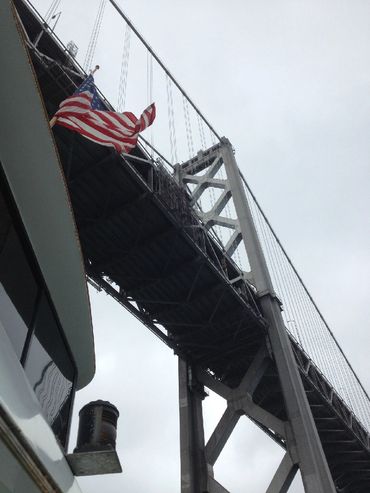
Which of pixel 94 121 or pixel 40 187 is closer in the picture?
pixel 40 187

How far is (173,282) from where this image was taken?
16.6 metres

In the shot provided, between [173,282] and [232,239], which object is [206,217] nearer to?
[232,239]

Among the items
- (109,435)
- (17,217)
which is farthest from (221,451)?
(17,217)

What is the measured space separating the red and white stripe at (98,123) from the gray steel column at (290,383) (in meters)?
9.19

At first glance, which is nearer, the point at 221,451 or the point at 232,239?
the point at 221,451

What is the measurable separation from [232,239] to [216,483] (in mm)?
9970

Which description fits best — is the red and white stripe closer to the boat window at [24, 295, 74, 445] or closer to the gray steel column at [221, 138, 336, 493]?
the boat window at [24, 295, 74, 445]

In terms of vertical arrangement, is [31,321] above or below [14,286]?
below

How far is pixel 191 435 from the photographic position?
55.6 feet

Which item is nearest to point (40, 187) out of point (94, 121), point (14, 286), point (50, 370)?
point (14, 286)

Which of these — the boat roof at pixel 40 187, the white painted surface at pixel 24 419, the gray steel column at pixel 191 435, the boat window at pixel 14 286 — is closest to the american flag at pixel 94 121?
the boat roof at pixel 40 187

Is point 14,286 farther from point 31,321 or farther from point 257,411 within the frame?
point 257,411

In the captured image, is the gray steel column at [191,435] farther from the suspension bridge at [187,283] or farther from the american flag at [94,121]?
the american flag at [94,121]

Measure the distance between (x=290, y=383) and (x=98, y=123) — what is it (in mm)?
10436
